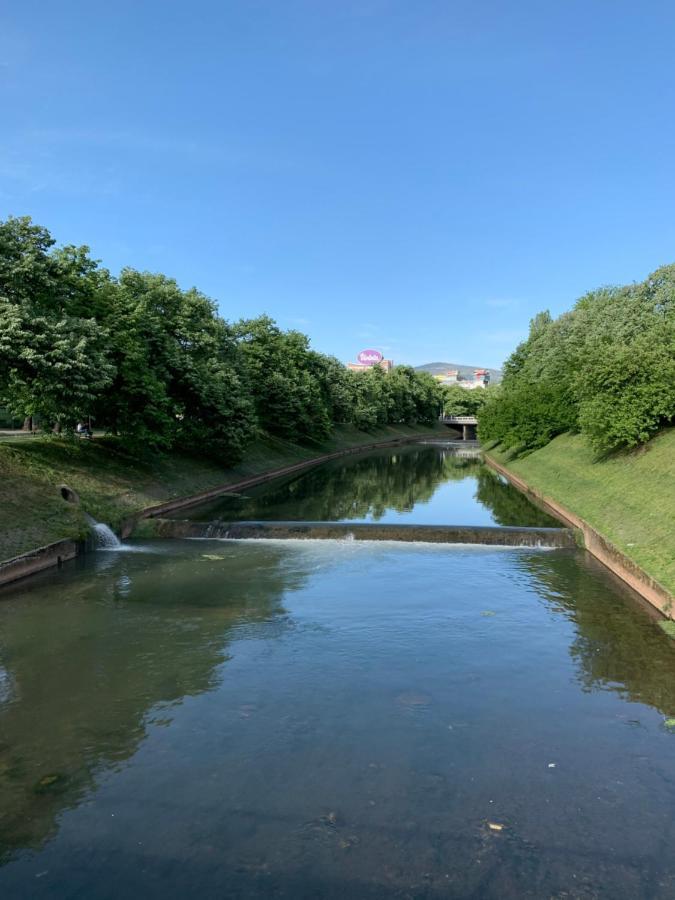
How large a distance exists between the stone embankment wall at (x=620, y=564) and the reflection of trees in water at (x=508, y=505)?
0.92m

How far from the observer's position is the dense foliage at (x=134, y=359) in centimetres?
2689

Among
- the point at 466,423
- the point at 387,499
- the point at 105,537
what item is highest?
the point at 466,423

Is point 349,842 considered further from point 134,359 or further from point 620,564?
point 134,359

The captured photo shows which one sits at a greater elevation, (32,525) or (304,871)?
(32,525)

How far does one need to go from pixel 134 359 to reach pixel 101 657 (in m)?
21.7

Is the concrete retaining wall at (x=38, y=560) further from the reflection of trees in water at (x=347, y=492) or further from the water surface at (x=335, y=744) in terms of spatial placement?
the reflection of trees in water at (x=347, y=492)

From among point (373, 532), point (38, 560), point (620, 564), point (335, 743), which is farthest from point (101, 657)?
point (620, 564)

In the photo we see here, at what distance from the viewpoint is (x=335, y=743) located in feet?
36.3

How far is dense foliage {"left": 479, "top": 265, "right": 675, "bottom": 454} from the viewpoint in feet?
118

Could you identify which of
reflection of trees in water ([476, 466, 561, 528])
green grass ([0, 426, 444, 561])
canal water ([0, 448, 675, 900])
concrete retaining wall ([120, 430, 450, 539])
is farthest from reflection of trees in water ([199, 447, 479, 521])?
canal water ([0, 448, 675, 900])

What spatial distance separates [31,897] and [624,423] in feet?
114

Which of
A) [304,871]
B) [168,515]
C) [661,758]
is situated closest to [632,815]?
[661,758]

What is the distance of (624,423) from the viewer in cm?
3538

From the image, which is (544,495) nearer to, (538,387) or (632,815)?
(538,387)
